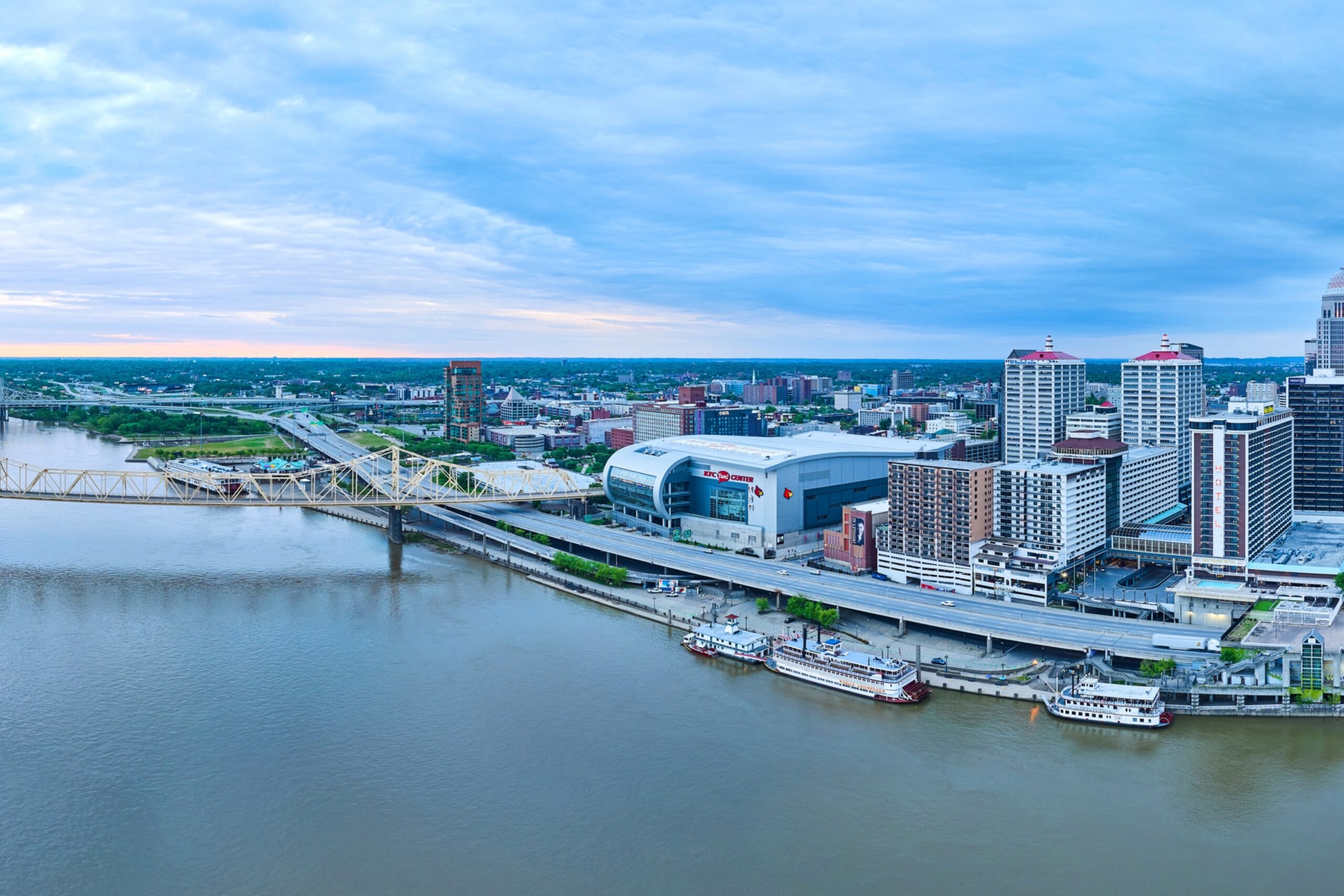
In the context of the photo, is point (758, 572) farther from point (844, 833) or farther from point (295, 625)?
point (844, 833)

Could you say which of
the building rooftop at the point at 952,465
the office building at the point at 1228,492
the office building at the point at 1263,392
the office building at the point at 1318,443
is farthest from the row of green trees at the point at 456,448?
the office building at the point at 1263,392

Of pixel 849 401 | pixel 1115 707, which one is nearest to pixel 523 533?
pixel 1115 707

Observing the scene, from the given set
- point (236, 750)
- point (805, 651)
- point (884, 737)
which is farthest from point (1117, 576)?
point (236, 750)

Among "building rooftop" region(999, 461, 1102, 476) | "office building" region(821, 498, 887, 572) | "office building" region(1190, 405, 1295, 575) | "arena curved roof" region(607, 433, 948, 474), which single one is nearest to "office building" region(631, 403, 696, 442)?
"arena curved roof" region(607, 433, 948, 474)

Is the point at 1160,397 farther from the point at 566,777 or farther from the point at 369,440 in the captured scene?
the point at 369,440

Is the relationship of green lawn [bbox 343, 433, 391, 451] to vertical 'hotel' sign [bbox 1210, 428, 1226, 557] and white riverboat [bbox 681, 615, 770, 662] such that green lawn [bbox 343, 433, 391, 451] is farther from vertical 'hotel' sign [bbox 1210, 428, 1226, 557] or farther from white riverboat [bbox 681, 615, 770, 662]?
vertical 'hotel' sign [bbox 1210, 428, 1226, 557]
